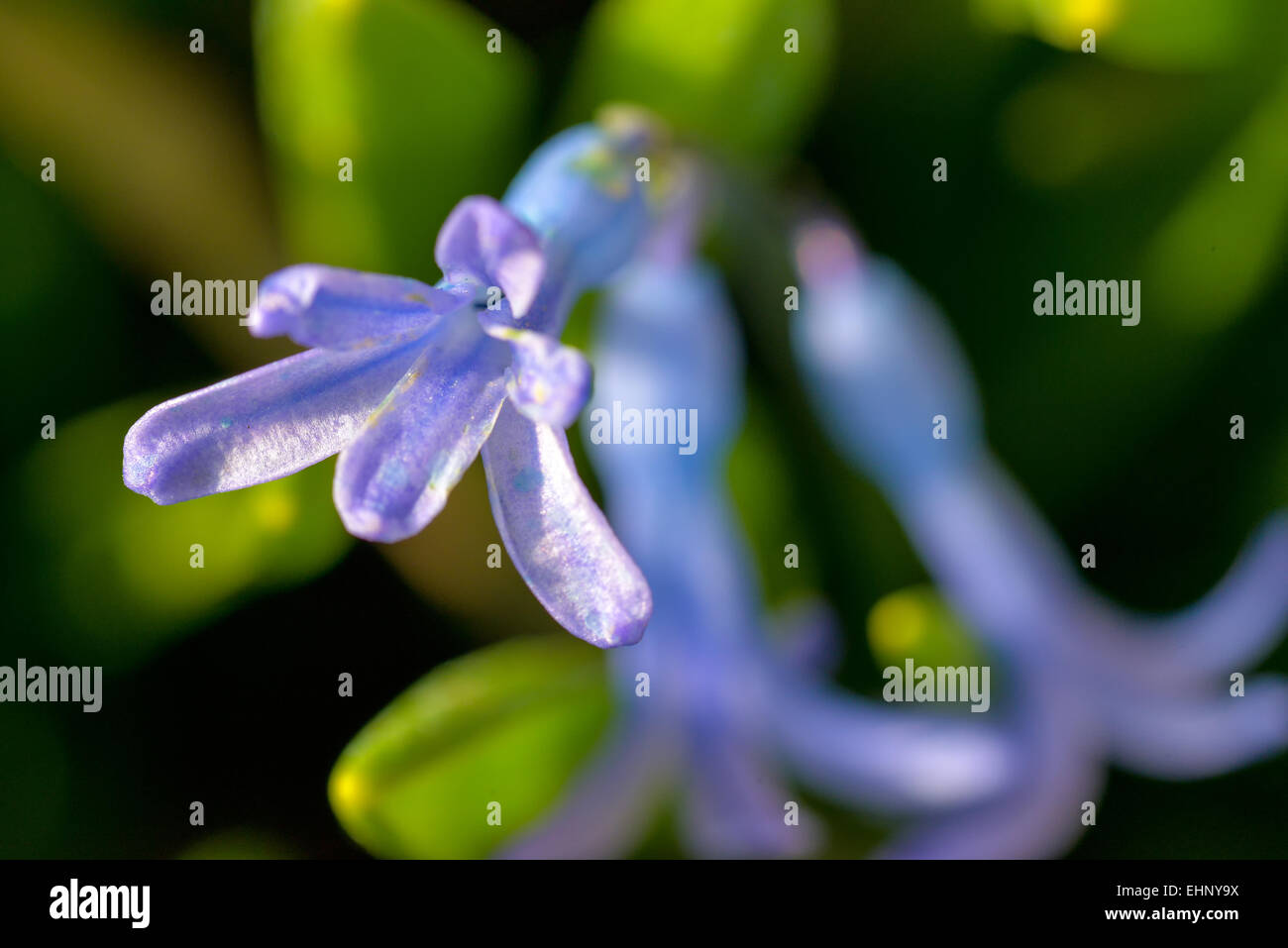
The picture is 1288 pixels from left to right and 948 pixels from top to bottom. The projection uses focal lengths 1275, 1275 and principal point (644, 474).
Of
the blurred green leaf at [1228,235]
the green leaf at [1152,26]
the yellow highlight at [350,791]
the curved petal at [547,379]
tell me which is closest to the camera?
the curved petal at [547,379]

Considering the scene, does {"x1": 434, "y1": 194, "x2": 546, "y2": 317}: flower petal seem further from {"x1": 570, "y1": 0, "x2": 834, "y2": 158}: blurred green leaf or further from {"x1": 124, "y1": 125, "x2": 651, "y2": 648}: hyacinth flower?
{"x1": 570, "y1": 0, "x2": 834, "y2": 158}: blurred green leaf

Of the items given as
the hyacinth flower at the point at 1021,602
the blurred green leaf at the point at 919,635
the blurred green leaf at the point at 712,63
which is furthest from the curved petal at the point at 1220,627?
the blurred green leaf at the point at 712,63

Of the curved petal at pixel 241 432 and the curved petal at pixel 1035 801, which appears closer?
the curved petal at pixel 241 432

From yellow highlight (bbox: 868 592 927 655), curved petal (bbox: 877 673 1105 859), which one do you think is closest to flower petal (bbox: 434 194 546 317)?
yellow highlight (bbox: 868 592 927 655)

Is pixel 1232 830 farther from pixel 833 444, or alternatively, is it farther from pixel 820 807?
pixel 833 444

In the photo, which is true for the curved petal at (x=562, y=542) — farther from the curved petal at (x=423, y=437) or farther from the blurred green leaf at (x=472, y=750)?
the blurred green leaf at (x=472, y=750)
